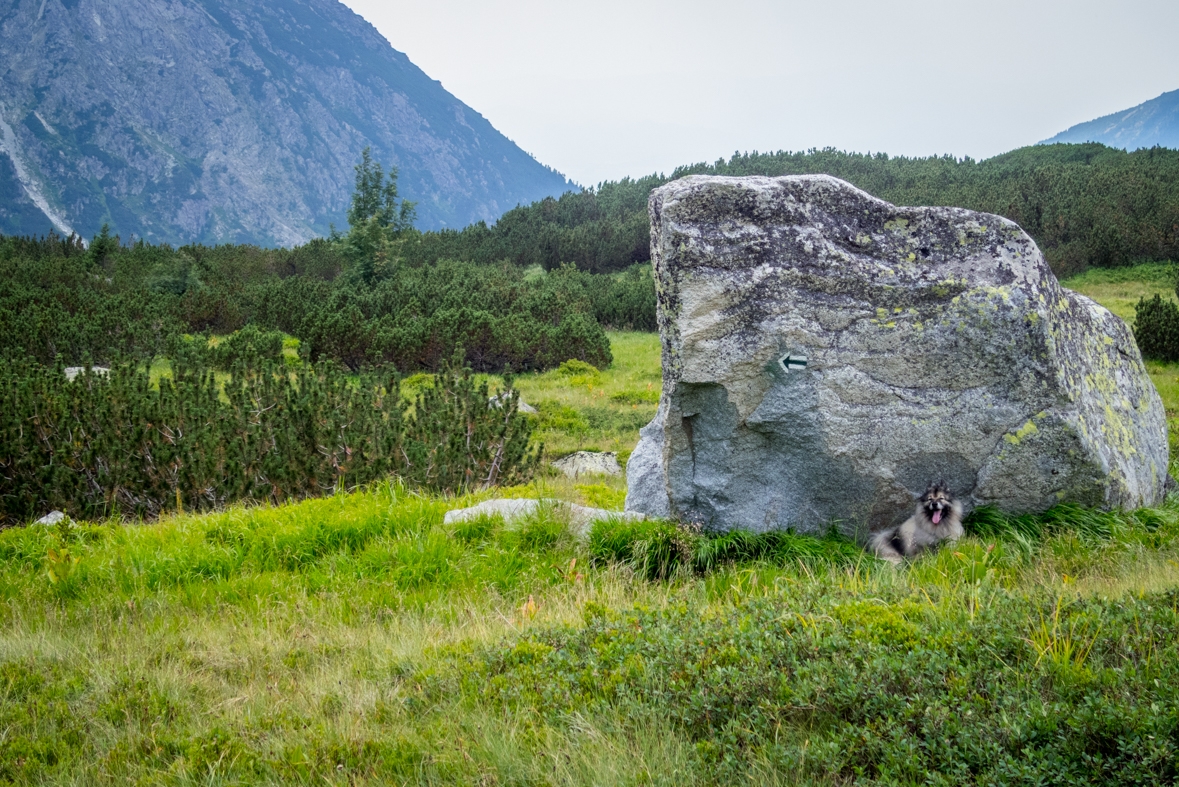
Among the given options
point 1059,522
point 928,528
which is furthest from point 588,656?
point 1059,522

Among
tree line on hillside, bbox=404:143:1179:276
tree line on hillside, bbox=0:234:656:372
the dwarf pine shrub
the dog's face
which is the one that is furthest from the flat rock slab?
tree line on hillside, bbox=404:143:1179:276

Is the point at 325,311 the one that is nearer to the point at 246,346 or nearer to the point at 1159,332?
the point at 246,346

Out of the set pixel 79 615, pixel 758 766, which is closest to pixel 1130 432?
pixel 758 766

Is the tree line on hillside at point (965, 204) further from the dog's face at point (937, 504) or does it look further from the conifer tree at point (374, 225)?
the dog's face at point (937, 504)

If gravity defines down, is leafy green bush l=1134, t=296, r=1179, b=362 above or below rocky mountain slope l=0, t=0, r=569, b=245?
below

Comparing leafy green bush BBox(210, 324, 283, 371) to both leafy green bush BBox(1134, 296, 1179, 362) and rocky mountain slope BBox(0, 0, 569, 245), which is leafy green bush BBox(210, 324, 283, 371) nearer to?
leafy green bush BBox(1134, 296, 1179, 362)

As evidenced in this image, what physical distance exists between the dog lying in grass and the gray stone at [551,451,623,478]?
4.92 meters

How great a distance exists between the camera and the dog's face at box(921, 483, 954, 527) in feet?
14.1

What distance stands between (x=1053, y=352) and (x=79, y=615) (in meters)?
6.29

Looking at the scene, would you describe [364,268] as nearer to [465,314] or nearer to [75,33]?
[465,314]

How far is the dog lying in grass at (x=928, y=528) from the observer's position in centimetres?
431

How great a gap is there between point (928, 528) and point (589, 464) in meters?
5.77

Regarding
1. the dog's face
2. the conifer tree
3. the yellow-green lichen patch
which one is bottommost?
the dog's face

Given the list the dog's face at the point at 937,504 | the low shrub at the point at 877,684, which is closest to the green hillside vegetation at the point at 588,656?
the low shrub at the point at 877,684
